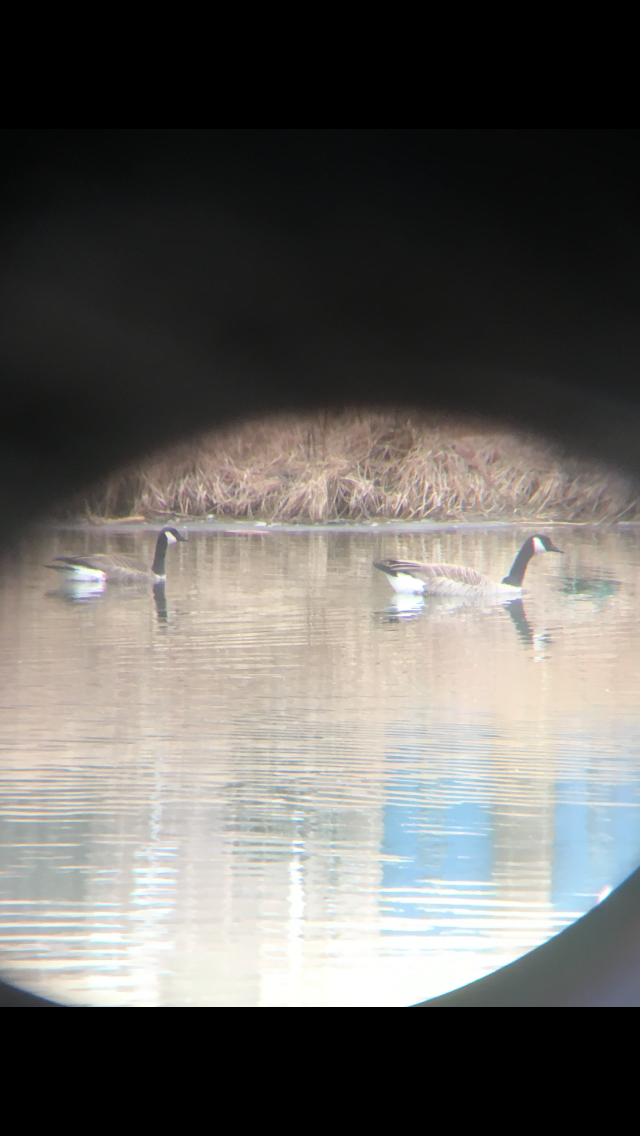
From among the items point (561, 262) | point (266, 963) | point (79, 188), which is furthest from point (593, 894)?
point (79, 188)

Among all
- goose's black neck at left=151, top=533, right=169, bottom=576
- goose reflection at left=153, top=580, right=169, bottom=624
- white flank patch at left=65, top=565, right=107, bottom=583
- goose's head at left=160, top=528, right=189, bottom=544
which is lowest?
goose reflection at left=153, top=580, right=169, bottom=624

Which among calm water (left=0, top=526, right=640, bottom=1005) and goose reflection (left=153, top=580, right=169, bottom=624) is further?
goose reflection (left=153, top=580, right=169, bottom=624)

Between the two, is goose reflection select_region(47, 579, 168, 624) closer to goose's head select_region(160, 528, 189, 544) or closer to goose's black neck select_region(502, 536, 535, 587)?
goose's head select_region(160, 528, 189, 544)

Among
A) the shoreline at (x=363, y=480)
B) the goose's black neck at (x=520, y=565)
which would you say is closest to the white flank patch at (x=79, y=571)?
the shoreline at (x=363, y=480)

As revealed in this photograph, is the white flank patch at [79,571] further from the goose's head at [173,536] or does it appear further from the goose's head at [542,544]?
the goose's head at [542,544]

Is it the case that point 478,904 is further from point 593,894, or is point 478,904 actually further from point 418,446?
point 418,446

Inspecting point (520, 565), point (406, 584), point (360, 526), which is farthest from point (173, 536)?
point (520, 565)

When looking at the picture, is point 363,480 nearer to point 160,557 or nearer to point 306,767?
point 160,557

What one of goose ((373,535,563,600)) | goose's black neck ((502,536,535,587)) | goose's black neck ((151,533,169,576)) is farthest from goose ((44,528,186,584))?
goose's black neck ((502,536,535,587))
